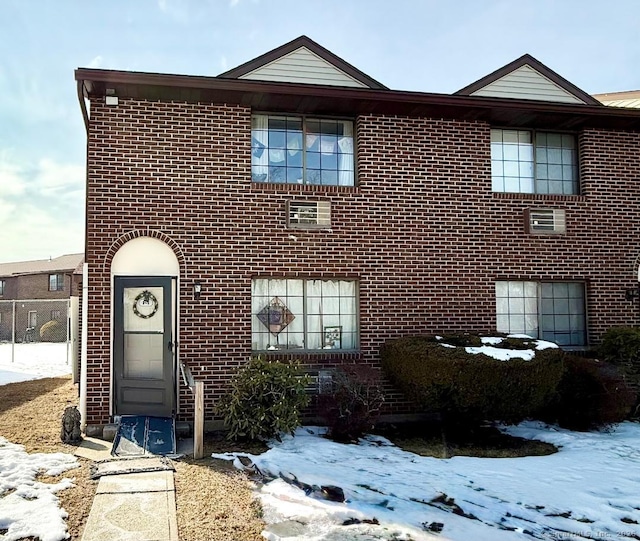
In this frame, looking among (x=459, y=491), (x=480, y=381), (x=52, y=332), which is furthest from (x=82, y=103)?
(x=52, y=332)

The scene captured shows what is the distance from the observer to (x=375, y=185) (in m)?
9.76

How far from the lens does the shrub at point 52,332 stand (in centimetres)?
3294

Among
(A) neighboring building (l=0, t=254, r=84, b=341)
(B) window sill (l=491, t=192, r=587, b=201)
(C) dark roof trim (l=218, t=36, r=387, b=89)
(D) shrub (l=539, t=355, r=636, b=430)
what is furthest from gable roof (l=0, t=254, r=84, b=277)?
(D) shrub (l=539, t=355, r=636, b=430)

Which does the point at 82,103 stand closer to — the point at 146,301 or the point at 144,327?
the point at 146,301

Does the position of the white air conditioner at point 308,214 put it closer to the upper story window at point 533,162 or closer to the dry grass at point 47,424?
the upper story window at point 533,162

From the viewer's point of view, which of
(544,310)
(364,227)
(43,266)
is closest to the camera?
(364,227)

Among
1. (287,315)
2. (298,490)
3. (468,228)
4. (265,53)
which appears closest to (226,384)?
(287,315)

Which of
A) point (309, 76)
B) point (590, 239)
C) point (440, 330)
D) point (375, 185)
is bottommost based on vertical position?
point (440, 330)

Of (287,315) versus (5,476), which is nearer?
(5,476)

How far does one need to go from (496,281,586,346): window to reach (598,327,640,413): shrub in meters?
0.66

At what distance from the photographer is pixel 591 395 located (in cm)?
883

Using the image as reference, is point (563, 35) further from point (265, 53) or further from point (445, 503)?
point (445, 503)

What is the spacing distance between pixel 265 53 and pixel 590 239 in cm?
669

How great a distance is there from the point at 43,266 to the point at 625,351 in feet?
136
